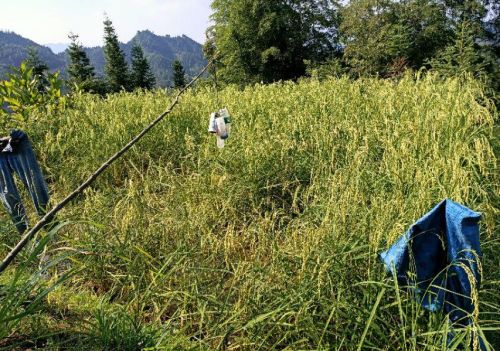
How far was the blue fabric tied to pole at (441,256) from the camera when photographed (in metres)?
1.35

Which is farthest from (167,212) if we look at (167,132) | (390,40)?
(390,40)

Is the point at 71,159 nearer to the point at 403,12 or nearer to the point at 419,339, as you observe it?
the point at 419,339

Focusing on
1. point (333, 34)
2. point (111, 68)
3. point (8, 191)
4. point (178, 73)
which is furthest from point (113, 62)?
point (8, 191)

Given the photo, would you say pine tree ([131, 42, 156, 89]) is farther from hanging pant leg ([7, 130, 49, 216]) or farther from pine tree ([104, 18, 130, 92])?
hanging pant leg ([7, 130, 49, 216])

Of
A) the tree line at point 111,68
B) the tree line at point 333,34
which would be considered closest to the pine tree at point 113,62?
the tree line at point 111,68

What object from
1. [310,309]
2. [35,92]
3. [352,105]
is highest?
[35,92]

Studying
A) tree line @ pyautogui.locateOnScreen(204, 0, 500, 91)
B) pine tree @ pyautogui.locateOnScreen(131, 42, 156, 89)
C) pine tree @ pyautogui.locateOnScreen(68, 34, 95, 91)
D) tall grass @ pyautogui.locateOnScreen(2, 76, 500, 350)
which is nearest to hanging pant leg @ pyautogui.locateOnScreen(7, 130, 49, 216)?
tall grass @ pyautogui.locateOnScreen(2, 76, 500, 350)

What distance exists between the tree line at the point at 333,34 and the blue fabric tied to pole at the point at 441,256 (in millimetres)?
15987

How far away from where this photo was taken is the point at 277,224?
9.22ft

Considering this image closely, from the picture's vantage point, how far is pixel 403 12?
19953mm

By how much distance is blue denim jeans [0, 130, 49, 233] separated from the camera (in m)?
2.63

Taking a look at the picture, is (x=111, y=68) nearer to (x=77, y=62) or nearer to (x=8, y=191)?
(x=77, y=62)

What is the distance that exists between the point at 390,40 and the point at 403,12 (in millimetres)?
5788

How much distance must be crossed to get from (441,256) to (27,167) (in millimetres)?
2891
